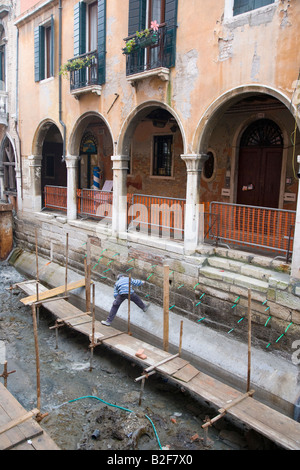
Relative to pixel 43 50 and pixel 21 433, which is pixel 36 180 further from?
pixel 21 433

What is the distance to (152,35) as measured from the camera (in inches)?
334

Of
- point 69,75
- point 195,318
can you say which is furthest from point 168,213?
point 69,75

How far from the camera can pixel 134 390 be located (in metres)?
7.30

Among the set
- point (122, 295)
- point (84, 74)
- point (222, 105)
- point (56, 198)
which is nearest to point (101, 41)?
point (84, 74)

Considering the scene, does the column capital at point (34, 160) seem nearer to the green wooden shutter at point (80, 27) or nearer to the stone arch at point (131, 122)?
the green wooden shutter at point (80, 27)

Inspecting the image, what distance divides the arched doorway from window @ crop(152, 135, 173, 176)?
2.92 m

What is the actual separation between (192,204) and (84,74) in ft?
18.1

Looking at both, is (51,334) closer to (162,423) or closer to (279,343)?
(162,423)

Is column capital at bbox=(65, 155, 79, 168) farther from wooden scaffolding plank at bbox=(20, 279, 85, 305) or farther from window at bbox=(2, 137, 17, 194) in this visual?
window at bbox=(2, 137, 17, 194)

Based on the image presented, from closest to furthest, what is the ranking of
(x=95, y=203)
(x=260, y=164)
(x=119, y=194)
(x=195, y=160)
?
(x=195, y=160) → (x=260, y=164) → (x=119, y=194) → (x=95, y=203)

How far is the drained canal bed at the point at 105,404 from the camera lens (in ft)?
19.3

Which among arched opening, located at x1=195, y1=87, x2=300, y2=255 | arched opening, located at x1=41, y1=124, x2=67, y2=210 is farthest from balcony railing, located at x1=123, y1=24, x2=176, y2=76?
arched opening, located at x1=41, y1=124, x2=67, y2=210

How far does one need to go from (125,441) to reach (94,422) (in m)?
0.72

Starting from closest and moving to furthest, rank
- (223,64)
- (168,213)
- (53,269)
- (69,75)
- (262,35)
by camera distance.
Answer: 1. (262,35)
2. (223,64)
3. (168,213)
4. (69,75)
5. (53,269)
